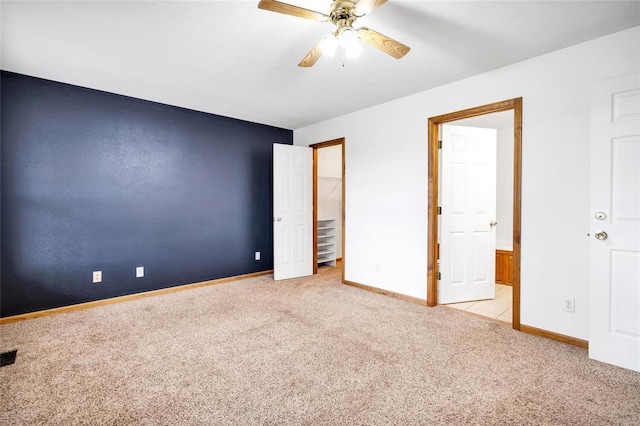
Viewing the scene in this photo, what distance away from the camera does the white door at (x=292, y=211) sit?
14.7 ft

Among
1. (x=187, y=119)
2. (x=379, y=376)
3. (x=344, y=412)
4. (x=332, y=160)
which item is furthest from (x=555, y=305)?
(x=187, y=119)

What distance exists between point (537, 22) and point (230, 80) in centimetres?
260

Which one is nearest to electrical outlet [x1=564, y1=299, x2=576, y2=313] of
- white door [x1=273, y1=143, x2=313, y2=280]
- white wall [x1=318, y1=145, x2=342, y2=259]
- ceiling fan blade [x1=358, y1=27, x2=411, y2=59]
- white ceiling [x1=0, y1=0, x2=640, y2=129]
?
white ceiling [x1=0, y1=0, x2=640, y2=129]

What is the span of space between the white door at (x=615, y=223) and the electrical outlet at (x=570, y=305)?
0.19 metres

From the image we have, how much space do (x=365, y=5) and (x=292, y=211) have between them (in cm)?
332

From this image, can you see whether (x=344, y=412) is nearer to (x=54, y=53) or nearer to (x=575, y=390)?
(x=575, y=390)

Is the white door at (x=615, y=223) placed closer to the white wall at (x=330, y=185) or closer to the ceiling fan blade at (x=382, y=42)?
the ceiling fan blade at (x=382, y=42)

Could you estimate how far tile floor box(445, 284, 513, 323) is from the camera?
304 cm

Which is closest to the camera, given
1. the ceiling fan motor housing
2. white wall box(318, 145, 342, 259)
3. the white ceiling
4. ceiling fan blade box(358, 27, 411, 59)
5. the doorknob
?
the ceiling fan motor housing

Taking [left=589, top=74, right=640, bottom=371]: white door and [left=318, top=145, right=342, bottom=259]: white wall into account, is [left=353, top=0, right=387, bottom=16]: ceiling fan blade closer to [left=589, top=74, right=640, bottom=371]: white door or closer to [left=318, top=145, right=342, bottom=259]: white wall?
[left=589, top=74, right=640, bottom=371]: white door

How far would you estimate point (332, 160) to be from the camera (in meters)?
5.78

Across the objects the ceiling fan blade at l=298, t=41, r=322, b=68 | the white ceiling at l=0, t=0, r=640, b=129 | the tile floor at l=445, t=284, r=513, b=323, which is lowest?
the tile floor at l=445, t=284, r=513, b=323

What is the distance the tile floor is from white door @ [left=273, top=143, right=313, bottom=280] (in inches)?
89.1

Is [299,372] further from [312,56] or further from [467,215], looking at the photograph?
[467,215]
